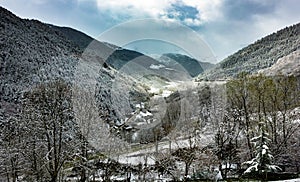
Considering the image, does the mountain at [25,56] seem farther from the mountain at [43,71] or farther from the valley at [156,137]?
the valley at [156,137]

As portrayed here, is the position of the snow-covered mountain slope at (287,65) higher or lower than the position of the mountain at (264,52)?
lower

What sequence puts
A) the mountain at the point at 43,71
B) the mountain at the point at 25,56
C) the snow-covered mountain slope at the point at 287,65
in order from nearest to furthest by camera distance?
1. the mountain at the point at 43,71
2. the mountain at the point at 25,56
3. the snow-covered mountain slope at the point at 287,65

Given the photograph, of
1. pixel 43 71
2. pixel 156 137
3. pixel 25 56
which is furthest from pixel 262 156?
pixel 25 56

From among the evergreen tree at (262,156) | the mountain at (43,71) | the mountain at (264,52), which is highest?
the mountain at (264,52)

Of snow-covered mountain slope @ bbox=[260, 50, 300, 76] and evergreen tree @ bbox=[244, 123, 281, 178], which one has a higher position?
snow-covered mountain slope @ bbox=[260, 50, 300, 76]

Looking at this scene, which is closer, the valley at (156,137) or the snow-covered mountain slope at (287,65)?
the valley at (156,137)

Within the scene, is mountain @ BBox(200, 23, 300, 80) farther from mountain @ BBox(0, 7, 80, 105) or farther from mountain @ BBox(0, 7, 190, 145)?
mountain @ BBox(0, 7, 80, 105)

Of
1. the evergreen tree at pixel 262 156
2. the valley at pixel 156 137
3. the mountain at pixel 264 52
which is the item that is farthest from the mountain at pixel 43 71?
the mountain at pixel 264 52

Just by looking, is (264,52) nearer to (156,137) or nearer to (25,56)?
(25,56)

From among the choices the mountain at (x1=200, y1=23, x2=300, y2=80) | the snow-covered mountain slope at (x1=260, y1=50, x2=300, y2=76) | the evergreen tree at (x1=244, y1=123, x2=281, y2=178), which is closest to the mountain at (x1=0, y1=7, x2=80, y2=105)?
the evergreen tree at (x1=244, y1=123, x2=281, y2=178)

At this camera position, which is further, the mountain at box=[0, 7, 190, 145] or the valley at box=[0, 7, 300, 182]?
the mountain at box=[0, 7, 190, 145]
